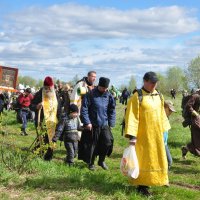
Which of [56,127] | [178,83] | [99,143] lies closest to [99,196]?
[99,143]

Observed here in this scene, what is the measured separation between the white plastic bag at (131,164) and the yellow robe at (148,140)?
0.19 meters

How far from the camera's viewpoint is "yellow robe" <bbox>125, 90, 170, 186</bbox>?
745 cm

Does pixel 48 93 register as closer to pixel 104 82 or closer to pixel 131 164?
pixel 104 82

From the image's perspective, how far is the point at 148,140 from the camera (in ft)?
24.5

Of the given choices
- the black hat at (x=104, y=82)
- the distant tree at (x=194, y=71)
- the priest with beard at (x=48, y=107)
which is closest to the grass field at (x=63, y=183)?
the priest with beard at (x=48, y=107)

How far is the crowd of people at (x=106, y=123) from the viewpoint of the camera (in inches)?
294

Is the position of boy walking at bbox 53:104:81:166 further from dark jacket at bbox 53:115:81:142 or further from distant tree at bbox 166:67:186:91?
distant tree at bbox 166:67:186:91

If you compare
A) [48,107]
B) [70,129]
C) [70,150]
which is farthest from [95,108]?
[48,107]

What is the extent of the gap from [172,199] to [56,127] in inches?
152

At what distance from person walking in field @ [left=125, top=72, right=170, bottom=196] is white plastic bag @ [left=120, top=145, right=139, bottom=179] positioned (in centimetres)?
15

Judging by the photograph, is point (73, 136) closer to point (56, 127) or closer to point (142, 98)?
point (56, 127)

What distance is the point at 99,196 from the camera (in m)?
7.37

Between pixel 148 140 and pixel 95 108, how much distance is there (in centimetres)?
248

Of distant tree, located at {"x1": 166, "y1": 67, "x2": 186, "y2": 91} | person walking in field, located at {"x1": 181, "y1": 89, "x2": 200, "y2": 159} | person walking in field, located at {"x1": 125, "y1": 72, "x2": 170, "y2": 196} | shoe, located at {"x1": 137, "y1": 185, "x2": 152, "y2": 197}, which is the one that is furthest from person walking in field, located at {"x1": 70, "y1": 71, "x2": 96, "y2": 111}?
distant tree, located at {"x1": 166, "y1": 67, "x2": 186, "y2": 91}
